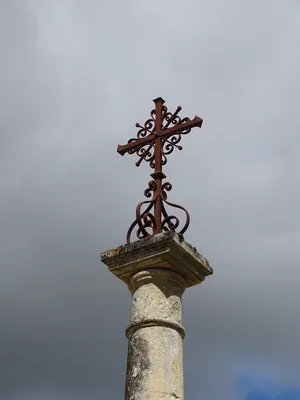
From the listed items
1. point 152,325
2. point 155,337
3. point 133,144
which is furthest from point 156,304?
point 133,144

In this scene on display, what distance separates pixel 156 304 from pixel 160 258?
1.28ft

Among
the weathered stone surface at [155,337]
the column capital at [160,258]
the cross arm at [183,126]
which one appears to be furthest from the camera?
the cross arm at [183,126]

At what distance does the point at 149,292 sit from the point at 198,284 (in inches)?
21.9

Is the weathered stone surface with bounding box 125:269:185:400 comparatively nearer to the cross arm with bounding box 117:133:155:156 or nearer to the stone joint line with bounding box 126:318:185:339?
the stone joint line with bounding box 126:318:185:339

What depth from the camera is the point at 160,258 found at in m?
5.48

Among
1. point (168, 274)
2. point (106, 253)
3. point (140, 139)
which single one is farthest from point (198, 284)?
point (140, 139)

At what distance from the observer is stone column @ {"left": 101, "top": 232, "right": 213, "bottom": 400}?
5078mm

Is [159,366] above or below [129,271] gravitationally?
below

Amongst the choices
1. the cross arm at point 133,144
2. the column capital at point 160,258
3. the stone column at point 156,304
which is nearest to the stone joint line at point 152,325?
the stone column at point 156,304

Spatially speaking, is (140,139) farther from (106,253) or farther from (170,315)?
(170,315)

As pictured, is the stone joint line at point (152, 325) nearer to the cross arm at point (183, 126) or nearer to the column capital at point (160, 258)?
the column capital at point (160, 258)

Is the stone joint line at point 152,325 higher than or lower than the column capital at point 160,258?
lower

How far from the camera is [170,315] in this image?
5.39 meters

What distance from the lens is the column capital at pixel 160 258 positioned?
5.45 metres
